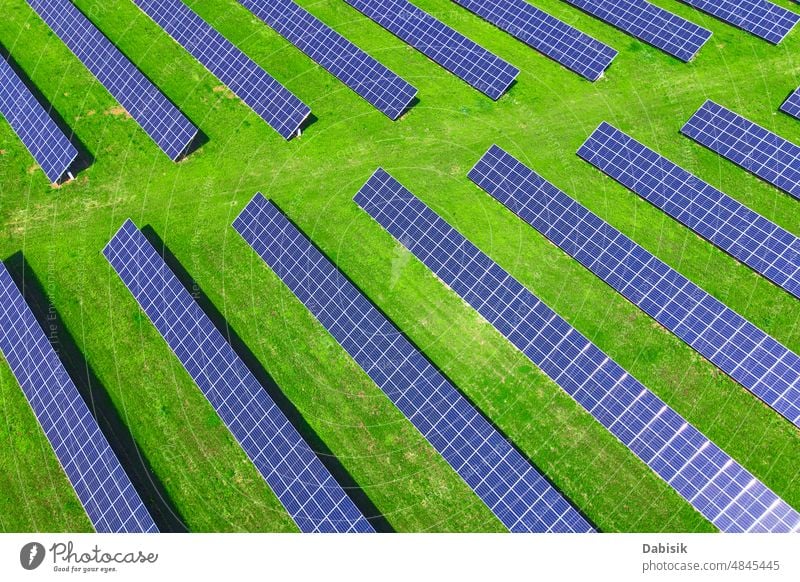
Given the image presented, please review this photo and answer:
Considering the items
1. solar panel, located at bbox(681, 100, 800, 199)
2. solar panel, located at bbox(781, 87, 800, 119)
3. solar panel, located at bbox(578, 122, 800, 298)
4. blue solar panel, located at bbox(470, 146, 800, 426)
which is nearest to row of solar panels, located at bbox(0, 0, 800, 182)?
solar panel, located at bbox(781, 87, 800, 119)

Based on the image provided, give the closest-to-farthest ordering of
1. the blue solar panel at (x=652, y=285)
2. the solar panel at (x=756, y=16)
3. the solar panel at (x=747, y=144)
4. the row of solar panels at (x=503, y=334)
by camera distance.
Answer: the row of solar panels at (x=503, y=334) < the blue solar panel at (x=652, y=285) < the solar panel at (x=747, y=144) < the solar panel at (x=756, y=16)

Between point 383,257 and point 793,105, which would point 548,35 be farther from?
point 383,257

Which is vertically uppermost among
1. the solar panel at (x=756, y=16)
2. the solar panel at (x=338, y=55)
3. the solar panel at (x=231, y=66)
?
the solar panel at (x=756, y=16)

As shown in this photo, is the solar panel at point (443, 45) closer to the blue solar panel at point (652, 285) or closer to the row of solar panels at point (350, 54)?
the row of solar panels at point (350, 54)

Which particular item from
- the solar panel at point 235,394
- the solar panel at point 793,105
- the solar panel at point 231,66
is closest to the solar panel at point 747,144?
the solar panel at point 793,105

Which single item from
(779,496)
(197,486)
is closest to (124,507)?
(197,486)

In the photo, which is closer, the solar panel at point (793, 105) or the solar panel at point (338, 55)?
the solar panel at point (793, 105)
